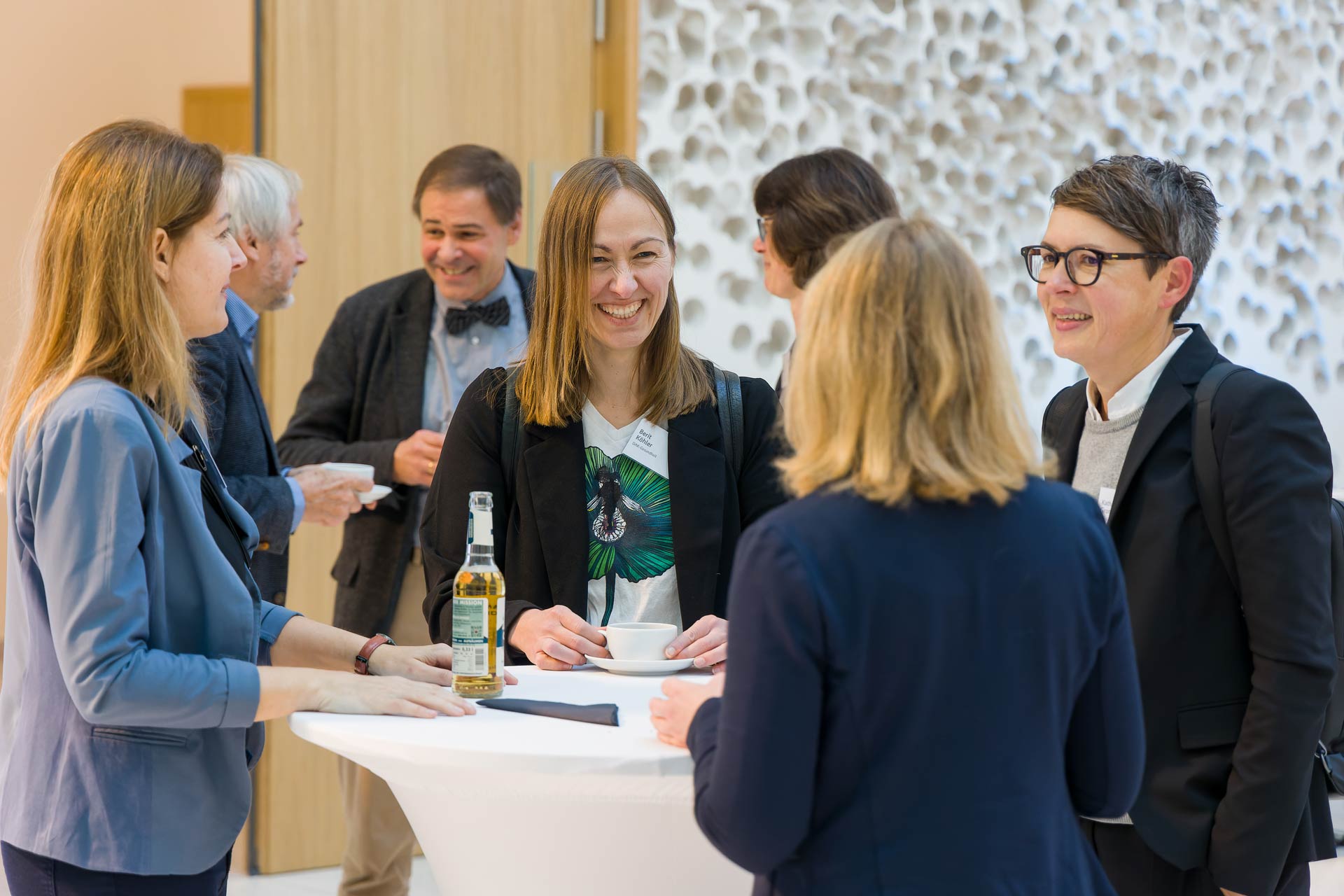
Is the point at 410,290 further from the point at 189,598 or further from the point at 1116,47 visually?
the point at 1116,47

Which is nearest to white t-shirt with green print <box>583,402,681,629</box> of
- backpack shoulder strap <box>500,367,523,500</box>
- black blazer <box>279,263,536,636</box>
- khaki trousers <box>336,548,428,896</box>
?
backpack shoulder strap <box>500,367,523,500</box>

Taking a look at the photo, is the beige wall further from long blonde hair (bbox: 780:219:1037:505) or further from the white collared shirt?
long blonde hair (bbox: 780:219:1037:505)

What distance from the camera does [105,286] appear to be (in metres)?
1.71

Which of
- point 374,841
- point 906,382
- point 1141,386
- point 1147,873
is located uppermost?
point 906,382

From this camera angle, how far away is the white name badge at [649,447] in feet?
7.48

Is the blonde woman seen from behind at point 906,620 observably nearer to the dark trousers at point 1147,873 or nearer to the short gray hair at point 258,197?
the dark trousers at point 1147,873

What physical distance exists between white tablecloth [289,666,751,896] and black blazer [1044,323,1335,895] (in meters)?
0.66

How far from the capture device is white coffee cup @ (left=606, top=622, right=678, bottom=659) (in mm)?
2016

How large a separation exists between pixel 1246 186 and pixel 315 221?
4.05m

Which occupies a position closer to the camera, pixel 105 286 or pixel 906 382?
pixel 906 382

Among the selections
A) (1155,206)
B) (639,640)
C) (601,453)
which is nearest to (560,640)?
(639,640)

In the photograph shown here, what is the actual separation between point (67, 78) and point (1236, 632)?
5066 millimetres

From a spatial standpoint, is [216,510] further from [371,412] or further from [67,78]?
[67,78]

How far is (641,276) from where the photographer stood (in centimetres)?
229
